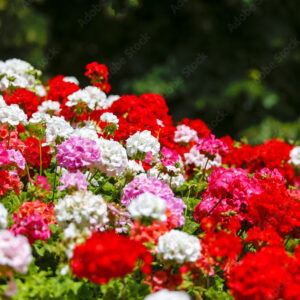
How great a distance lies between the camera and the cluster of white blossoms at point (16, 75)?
2.79 metres

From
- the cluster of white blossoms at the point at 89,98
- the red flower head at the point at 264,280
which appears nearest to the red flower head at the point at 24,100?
the cluster of white blossoms at the point at 89,98

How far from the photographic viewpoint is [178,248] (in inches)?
60.9

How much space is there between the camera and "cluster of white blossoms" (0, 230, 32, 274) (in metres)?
1.32

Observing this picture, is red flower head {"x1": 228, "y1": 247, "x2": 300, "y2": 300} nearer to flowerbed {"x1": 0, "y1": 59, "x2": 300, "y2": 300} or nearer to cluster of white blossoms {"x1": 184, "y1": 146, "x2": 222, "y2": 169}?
flowerbed {"x1": 0, "y1": 59, "x2": 300, "y2": 300}

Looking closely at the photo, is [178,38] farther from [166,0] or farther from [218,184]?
[218,184]

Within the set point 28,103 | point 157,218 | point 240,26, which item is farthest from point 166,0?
point 157,218

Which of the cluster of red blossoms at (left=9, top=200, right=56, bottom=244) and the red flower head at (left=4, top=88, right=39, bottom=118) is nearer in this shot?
the cluster of red blossoms at (left=9, top=200, right=56, bottom=244)

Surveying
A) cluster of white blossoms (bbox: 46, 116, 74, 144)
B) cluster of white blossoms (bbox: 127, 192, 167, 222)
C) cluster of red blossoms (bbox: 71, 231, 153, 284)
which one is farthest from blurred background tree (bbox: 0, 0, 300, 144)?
cluster of red blossoms (bbox: 71, 231, 153, 284)

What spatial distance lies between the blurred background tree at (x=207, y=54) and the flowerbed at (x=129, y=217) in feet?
15.0

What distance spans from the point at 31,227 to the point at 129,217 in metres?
0.45

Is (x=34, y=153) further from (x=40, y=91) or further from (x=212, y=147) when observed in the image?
(x=40, y=91)

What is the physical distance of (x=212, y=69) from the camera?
25.1 ft

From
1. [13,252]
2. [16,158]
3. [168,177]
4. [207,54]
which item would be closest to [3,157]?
[16,158]

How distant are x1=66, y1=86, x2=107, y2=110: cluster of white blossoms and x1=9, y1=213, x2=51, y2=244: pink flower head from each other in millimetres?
1038
